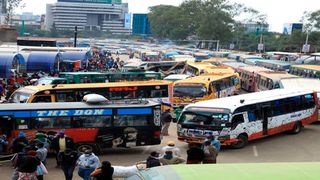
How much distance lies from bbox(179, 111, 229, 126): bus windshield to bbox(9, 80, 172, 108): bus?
241 inches

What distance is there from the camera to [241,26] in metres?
115

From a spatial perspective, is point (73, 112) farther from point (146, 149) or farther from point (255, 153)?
point (255, 153)

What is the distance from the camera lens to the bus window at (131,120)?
1509 cm

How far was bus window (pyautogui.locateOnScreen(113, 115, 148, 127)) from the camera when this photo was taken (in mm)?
15095

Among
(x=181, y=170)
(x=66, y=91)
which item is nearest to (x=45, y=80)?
(x=66, y=91)

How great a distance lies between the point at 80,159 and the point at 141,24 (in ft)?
473

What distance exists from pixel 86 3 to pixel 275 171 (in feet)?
621

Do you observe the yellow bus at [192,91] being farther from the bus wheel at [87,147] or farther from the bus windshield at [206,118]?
the bus wheel at [87,147]

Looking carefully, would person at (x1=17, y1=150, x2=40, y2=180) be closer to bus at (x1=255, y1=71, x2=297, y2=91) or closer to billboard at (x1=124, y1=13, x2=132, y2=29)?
bus at (x1=255, y1=71, x2=297, y2=91)

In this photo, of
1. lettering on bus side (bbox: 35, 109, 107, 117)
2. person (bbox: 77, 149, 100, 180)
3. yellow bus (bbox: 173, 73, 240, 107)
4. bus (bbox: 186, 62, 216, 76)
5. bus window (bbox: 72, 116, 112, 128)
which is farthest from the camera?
bus (bbox: 186, 62, 216, 76)

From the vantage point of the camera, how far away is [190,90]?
81.5 ft

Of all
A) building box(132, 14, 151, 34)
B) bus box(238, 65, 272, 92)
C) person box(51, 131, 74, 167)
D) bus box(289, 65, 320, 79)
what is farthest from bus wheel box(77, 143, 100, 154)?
building box(132, 14, 151, 34)

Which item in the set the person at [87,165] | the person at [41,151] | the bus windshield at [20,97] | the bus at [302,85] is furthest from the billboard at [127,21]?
the person at [87,165]

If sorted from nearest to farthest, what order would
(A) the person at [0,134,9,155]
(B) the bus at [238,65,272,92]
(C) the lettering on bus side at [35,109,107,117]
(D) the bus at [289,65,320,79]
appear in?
(A) the person at [0,134,9,155], (C) the lettering on bus side at [35,109,107,117], (D) the bus at [289,65,320,79], (B) the bus at [238,65,272,92]
